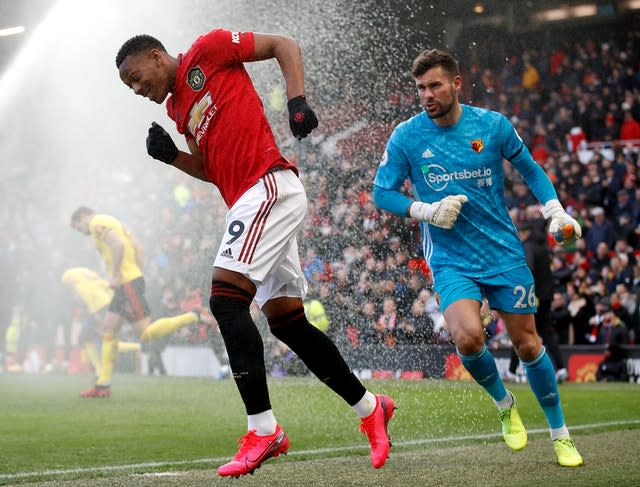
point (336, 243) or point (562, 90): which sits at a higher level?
point (562, 90)

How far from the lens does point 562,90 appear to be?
22047 mm

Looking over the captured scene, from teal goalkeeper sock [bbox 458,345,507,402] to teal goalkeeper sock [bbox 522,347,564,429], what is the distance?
0.18m

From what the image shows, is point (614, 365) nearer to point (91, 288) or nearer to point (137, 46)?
point (91, 288)

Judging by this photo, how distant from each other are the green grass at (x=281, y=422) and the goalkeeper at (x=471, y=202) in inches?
24.2

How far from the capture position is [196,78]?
5.01 m

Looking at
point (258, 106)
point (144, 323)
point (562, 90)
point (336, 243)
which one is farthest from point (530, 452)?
point (562, 90)

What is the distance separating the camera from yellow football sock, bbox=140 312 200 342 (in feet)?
41.9

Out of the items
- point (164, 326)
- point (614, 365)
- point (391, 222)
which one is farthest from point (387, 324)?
point (614, 365)

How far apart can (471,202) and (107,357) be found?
7.18 metres

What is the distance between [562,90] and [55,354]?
11.9m

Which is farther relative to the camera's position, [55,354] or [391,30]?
[55,354]

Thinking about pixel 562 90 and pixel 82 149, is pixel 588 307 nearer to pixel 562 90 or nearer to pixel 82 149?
pixel 562 90

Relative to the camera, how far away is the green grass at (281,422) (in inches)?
234

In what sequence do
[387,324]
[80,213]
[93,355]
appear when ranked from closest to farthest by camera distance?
1. [80,213]
2. [387,324]
3. [93,355]
